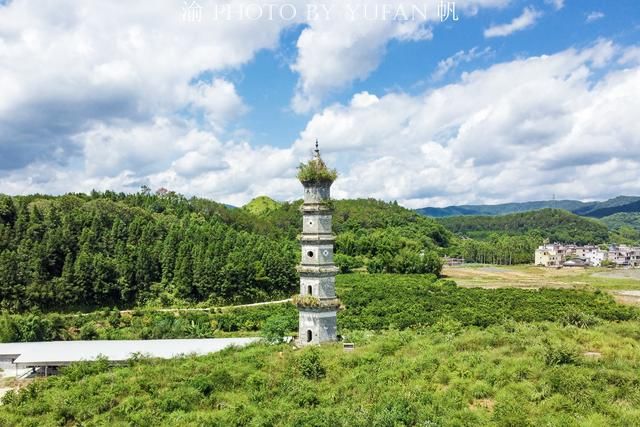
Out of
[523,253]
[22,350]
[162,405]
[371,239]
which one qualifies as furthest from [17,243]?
[523,253]

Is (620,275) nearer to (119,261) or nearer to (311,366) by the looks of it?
(119,261)

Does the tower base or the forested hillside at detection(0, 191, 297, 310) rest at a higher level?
the forested hillside at detection(0, 191, 297, 310)

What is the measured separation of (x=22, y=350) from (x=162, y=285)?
24.2 meters

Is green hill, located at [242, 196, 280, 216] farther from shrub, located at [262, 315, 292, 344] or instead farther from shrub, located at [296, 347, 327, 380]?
shrub, located at [296, 347, 327, 380]

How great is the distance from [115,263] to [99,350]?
26.5m

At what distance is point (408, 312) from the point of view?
4303 centimetres

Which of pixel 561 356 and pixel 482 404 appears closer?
pixel 482 404

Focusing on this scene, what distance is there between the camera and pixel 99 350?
1115 inches

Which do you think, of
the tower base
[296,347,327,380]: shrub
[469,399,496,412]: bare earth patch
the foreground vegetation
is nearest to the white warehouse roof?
the foreground vegetation

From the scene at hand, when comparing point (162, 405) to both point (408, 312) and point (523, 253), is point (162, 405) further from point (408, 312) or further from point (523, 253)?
point (523, 253)

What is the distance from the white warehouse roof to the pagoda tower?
722 cm

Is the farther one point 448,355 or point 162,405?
point 448,355

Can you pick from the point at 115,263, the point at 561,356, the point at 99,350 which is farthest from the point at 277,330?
the point at 115,263

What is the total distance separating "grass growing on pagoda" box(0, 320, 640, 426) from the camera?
14398 mm
